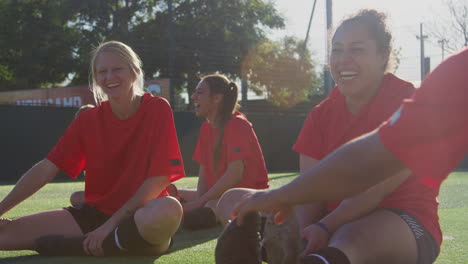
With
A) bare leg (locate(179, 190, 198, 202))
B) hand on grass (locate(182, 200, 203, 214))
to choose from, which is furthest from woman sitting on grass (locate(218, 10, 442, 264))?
bare leg (locate(179, 190, 198, 202))

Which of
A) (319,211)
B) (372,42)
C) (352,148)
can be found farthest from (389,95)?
(352,148)

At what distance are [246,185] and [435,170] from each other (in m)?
3.15

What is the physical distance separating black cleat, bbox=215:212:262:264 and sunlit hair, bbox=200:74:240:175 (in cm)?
259

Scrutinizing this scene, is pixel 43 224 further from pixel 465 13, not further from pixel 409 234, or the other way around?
pixel 465 13

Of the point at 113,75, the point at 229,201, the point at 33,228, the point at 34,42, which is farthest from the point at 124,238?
the point at 34,42

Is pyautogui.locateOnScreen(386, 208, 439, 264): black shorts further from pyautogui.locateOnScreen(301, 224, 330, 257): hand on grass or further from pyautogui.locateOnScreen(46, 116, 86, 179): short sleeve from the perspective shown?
pyautogui.locateOnScreen(46, 116, 86, 179): short sleeve

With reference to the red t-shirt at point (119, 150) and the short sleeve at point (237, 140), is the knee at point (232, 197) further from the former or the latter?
the short sleeve at point (237, 140)

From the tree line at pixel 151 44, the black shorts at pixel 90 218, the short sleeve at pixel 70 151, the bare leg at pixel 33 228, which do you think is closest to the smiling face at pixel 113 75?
the short sleeve at pixel 70 151

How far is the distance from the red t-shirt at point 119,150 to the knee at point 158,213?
0.75ft

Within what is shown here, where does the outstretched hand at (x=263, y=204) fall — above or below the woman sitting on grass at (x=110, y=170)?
above

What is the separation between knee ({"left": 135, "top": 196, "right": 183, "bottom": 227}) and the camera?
3043mm

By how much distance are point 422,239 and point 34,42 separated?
110 ft

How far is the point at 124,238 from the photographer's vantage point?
313 centimetres

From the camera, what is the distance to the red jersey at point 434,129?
3.83ft
